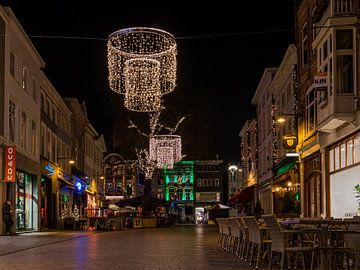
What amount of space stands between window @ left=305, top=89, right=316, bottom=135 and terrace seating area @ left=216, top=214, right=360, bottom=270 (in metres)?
9.34

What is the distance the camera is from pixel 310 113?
2906cm

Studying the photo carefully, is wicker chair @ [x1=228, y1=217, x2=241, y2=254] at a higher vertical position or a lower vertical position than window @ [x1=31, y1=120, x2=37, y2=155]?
lower

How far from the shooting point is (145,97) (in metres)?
28.3

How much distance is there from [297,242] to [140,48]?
8.55 m

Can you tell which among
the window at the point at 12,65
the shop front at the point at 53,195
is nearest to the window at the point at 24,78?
the window at the point at 12,65

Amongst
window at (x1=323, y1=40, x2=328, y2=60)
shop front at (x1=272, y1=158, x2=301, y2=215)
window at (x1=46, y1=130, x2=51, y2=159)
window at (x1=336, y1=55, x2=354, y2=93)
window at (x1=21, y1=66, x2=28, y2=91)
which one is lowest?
shop front at (x1=272, y1=158, x2=301, y2=215)

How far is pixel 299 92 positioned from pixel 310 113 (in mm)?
3096

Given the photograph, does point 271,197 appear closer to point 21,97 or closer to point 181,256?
point 21,97

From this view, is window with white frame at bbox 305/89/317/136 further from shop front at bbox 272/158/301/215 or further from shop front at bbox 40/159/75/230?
shop front at bbox 40/159/75/230

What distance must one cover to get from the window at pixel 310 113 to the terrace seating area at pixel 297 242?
9.34m

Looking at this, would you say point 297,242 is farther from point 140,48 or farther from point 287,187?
point 287,187

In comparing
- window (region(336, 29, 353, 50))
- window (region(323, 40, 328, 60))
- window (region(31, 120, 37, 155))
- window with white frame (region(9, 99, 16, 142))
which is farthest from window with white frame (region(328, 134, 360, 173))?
window (region(31, 120, 37, 155))

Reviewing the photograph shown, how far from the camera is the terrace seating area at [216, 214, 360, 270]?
11.6 m

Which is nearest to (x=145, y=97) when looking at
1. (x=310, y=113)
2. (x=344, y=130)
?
(x=310, y=113)
